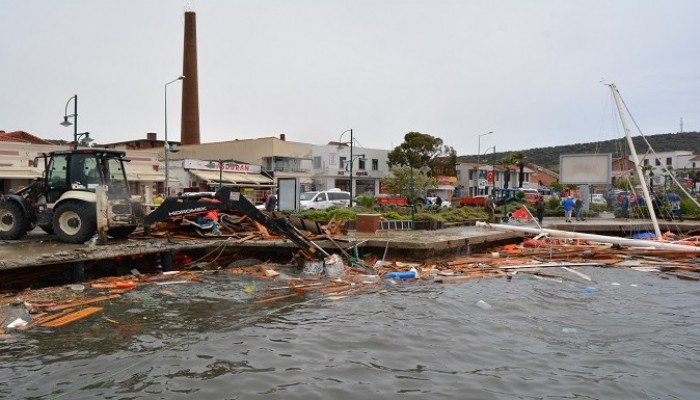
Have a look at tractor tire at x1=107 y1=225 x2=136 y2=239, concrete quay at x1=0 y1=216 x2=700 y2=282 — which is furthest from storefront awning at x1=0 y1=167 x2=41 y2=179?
tractor tire at x1=107 y1=225 x2=136 y2=239

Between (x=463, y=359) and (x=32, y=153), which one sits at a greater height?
(x=32, y=153)

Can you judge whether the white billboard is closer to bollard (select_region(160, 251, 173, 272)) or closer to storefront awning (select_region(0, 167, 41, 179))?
bollard (select_region(160, 251, 173, 272))

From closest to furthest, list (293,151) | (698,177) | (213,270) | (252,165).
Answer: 1. (213,270)
2. (252,165)
3. (293,151)
4. (698,177)

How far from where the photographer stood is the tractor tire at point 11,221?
13.3 meters

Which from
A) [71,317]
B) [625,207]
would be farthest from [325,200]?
[71,317]

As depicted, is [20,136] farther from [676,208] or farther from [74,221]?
[676,208]

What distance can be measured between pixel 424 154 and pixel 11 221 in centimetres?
5789

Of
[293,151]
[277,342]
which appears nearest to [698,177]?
[293,151]

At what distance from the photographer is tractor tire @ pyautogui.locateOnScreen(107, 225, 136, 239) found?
1429cm

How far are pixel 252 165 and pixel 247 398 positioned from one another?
47.1 meters

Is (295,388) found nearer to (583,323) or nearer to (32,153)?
(583,323)

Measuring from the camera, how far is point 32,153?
A: 3516 centimetres

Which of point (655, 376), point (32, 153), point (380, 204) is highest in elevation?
point (32, 153)

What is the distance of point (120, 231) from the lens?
14461mm
